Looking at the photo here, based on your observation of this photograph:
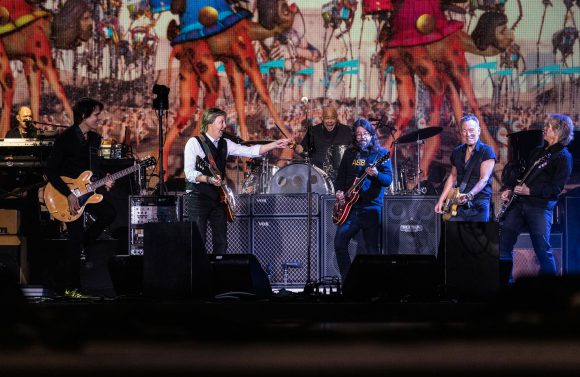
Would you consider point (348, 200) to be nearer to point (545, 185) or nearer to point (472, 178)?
point (472, 178)

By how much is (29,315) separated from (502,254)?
8070 mm

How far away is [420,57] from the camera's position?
12.5 metres

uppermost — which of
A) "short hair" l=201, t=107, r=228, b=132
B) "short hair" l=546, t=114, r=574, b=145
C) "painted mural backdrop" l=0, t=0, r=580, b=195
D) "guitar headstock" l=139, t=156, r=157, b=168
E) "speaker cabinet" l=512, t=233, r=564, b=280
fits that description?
"painted mural backdrop" l=0, t=0, r=580, b=195

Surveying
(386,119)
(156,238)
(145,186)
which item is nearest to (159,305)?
(156,238)

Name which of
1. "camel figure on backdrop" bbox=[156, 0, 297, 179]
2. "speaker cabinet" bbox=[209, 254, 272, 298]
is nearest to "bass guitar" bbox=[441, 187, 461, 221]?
"speaker cabinet" bbox=[209, 254, 272, 298]

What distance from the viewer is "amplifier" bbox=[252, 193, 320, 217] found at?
31.9ft

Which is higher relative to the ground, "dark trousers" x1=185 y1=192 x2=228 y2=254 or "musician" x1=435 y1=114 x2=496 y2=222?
"musician" x1=435 y1=114 x2=496 y2=222

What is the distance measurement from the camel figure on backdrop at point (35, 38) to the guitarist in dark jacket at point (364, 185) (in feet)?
18.5

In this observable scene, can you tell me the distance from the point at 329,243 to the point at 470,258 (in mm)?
4184

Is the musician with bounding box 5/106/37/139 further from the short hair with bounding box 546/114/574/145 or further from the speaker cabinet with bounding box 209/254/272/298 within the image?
the short hair with bounding box 546/114/574/145

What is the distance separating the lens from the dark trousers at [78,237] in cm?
792

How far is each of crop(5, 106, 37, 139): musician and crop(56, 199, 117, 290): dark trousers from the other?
1775 mm

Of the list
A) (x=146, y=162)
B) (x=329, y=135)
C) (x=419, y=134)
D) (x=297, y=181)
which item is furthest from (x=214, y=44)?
(x=419, y=134)

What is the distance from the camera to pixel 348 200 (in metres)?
8.59
